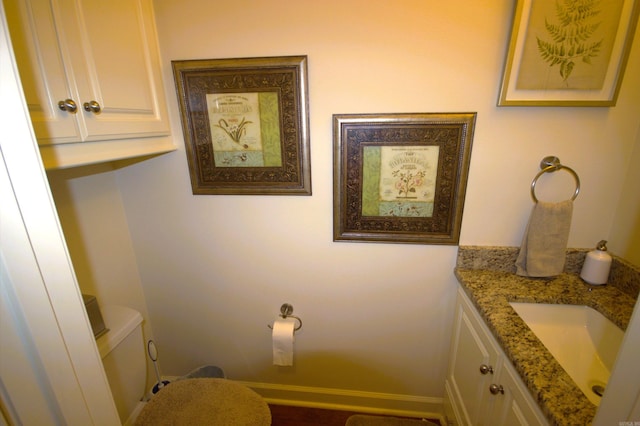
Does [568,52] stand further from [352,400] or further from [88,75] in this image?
[352,400]

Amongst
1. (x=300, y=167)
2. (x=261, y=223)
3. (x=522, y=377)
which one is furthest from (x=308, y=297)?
(x=522, y=377)

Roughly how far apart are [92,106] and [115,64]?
21 cm

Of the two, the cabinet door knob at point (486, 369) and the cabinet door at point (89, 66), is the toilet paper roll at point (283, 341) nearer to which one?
the cabinet door knob at point (486, 369)

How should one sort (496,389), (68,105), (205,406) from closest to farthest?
(68,105) < (496,389) < (205,406)

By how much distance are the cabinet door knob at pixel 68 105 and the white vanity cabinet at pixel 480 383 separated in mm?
1504

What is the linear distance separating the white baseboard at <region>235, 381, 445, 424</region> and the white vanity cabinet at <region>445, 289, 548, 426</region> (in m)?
0.17

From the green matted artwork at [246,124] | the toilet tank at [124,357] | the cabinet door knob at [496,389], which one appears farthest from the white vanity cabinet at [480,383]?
the toilet tank at [124,357]

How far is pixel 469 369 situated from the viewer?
1.15 m

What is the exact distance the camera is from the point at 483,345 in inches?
40.4

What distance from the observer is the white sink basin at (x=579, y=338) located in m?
0.90

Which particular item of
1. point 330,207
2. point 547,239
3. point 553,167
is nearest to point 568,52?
point 553,167

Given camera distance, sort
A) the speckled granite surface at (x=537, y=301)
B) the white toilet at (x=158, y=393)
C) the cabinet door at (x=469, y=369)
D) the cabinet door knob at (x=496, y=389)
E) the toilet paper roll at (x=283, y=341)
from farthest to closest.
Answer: the toilet paper roll at (x=283, y=341) < the white toilet at (x=158, y=393) < the cabinet door at (x=469, y=369) < the cabinet door knob at (x=496, y=389) < the speckled granite surface at (x=537, y=301)

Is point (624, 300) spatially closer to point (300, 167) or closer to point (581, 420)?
point (581, 420)

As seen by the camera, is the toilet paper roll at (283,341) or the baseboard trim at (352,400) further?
the baseboard trim at (352,400)
